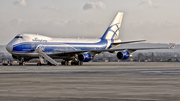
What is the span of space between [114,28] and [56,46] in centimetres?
1664

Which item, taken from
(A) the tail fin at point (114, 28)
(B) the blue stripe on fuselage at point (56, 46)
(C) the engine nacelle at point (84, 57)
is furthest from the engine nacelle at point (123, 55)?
(A) the tail fin at point (114, 28)

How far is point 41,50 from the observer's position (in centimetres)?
5241

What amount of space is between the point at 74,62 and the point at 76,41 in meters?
5.46

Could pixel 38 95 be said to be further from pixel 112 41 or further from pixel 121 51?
pixel 112 41

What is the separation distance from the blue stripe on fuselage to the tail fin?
2.25m

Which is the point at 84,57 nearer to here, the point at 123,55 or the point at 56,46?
the point at 56,46

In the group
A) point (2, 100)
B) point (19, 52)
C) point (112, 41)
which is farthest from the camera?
point (112, 41)

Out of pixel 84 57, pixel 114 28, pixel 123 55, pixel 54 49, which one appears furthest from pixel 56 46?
pixel 114 28

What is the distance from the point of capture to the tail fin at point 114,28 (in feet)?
215


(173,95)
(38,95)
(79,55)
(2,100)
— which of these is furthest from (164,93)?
(79,55)

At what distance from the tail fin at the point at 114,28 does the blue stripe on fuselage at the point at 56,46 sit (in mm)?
2248

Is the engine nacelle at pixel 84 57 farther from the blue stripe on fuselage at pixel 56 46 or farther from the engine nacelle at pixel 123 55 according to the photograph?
the engine nacelle at pixel 123 55

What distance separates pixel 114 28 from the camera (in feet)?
219

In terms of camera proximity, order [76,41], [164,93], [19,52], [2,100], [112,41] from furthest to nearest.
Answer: [112,41] < [76,41] < [19,52] < [164,93] < [2,100]
